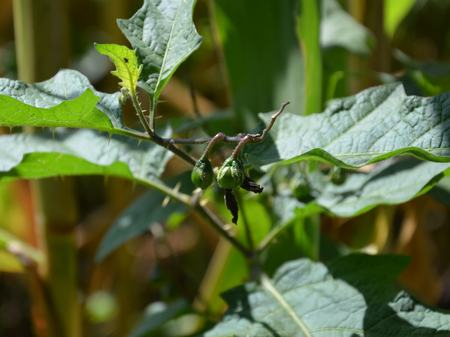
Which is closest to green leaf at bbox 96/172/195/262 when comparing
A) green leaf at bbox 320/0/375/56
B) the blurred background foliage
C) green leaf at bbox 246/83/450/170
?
the blurred background foliage

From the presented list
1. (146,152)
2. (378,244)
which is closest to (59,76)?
(146,152)

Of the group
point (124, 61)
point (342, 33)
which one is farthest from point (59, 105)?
point (342, 33)

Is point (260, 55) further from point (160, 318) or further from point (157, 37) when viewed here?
point (160, 318)

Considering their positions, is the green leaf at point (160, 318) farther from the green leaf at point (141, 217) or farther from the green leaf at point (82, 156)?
the green leaf at point (82, 156)

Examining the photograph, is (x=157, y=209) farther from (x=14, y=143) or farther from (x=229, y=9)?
(x=229, y=9)

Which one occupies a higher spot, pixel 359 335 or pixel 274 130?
pixel 274 130

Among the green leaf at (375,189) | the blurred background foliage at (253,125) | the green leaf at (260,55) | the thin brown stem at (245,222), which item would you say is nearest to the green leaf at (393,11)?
the blurred background foliage at (253,125)

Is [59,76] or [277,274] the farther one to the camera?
[277,274]
